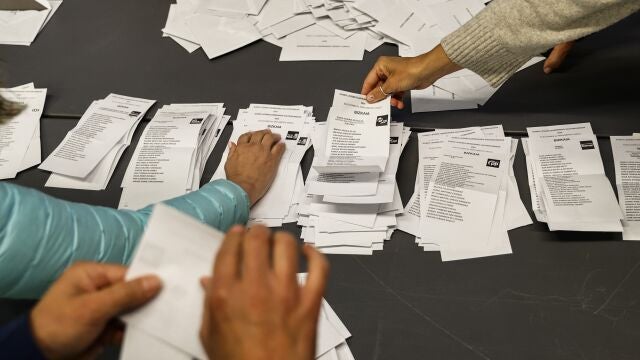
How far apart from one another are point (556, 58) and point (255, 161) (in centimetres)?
82

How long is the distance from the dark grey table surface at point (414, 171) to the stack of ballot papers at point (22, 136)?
24 millimetres

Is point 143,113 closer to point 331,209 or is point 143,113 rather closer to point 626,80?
point 331,209

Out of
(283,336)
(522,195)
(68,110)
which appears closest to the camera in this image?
(283,336)

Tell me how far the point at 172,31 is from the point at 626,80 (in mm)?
1322

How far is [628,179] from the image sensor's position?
101 cm

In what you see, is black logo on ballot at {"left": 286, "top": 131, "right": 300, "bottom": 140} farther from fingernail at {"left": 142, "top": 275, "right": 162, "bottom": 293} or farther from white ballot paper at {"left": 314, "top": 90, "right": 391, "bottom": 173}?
fingernail at {"left": 142, "top": 275, "right": 162, "bottom": 293}

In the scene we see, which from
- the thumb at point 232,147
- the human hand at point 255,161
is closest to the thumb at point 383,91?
the human hand at point 255,161

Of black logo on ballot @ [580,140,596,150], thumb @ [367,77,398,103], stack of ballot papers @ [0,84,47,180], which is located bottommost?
stack of ballot papers @ [0,84,47,180]

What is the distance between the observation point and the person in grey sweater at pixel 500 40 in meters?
0.94

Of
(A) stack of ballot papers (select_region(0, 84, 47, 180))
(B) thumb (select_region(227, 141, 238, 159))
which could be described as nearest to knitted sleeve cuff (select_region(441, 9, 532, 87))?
(B) thumb (select_region(227, 141, 238, 159))

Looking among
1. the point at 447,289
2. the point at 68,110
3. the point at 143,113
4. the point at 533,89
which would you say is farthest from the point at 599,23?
the point at 68,110

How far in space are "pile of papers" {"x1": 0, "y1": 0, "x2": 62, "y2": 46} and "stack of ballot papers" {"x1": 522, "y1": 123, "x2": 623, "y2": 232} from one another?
1.60 meters

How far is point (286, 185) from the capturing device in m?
1.12

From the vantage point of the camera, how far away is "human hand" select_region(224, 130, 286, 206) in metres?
1.08
